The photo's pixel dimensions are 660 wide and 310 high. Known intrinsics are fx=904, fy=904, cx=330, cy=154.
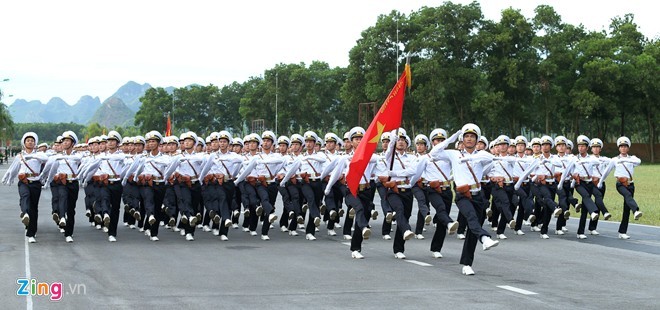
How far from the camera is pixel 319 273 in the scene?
39.5ft

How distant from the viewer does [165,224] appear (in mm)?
20375

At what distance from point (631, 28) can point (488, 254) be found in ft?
247

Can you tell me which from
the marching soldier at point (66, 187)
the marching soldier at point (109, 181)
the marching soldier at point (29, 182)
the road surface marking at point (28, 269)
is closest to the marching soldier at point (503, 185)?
the marching soldier at point (109, 181)

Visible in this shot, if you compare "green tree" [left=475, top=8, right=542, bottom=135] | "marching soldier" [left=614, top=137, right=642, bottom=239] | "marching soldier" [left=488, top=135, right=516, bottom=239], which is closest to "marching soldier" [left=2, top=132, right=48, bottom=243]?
"marching soldier" [left=488, top=135, right=516, bottom=239]

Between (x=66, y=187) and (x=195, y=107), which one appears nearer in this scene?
(x=66, y=187)

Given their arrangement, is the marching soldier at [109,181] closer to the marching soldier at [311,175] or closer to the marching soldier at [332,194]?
the marching soldier at [311,175]

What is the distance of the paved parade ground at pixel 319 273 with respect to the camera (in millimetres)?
9719

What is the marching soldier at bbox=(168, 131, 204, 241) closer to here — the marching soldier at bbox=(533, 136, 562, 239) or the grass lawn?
the marching soldier at bbox=(533, 136, 562, 239)

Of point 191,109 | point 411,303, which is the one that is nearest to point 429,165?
point 411,303

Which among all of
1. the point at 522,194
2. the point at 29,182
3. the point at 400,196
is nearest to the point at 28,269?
the point at 29,182

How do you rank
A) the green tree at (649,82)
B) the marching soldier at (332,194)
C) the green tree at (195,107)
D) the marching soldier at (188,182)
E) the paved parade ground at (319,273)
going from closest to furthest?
the paved parade ground at (319,273), the marching soldier at (188,182), the marching soldier at (332,194), the green tree at (649,82), the green tree at (195,107)

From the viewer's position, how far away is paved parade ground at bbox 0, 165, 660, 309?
972 cm

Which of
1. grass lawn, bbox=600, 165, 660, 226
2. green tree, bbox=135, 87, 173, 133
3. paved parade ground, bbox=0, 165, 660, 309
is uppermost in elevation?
green tree, bbox=135, 87, 173, 133

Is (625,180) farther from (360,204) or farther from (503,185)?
(360,204)
